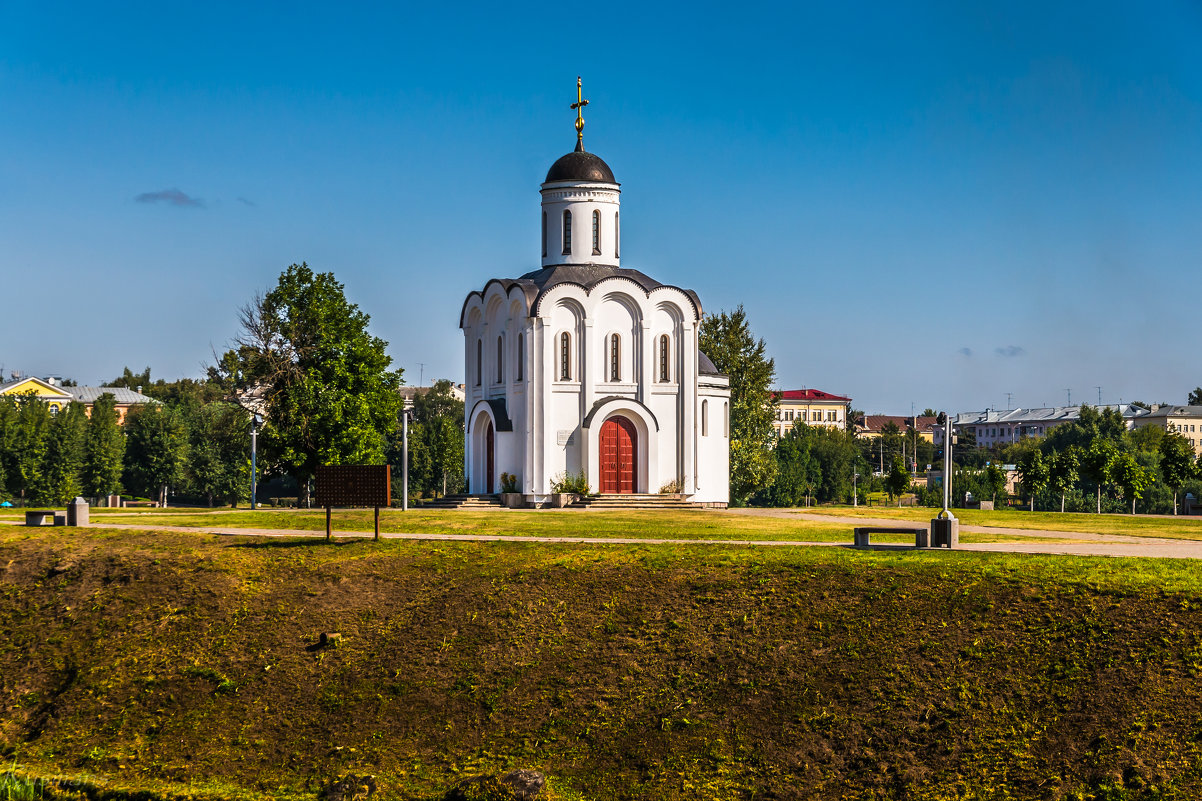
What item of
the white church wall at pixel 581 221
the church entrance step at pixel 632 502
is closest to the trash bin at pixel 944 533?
the church entrance step at pixel 632 502

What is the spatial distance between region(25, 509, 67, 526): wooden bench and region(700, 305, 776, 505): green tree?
127 feet

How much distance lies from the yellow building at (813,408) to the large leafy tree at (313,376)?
132 metres

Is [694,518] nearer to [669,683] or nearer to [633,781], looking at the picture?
[669,683]

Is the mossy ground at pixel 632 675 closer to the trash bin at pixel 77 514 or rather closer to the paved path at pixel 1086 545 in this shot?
the paved path at pixel 1086 545

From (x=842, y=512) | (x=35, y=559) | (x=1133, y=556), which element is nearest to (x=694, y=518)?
(x=842, y=512)

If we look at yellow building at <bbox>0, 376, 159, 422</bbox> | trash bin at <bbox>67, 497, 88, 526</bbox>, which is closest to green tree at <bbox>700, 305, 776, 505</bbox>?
trash bin at <bbox>67, 497, 88, 526</bbox>

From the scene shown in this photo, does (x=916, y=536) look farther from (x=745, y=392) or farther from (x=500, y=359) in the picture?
(x=745, y=392)

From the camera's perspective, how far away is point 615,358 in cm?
4062

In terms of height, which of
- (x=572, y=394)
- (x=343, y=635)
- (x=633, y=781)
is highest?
(x=572, y=394)

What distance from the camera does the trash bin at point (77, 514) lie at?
28.5 metres

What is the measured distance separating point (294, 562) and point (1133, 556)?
583 inches

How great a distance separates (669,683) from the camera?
56.5 feet

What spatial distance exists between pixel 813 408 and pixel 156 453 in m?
107

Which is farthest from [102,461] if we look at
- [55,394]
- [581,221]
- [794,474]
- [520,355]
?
[794,474]
